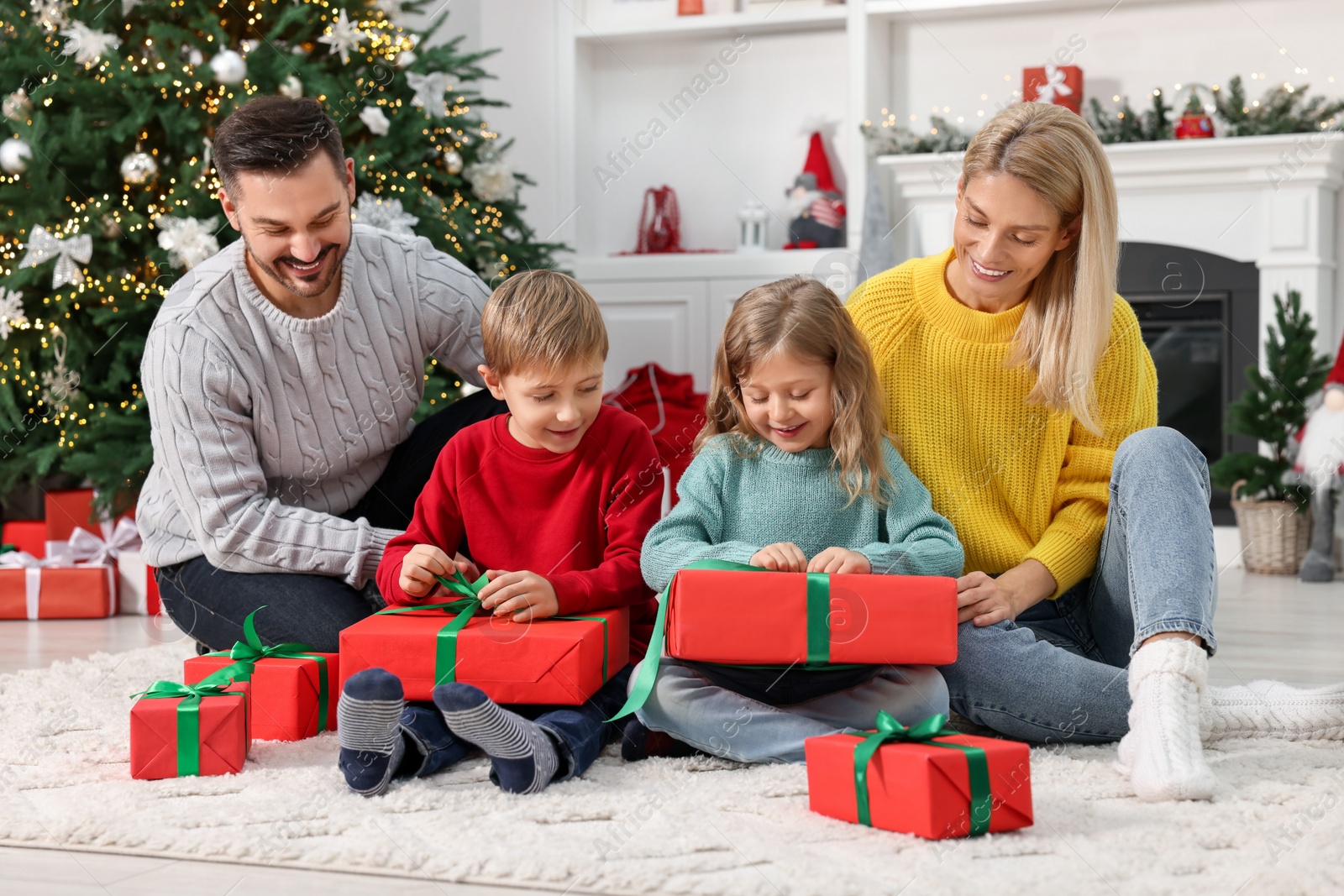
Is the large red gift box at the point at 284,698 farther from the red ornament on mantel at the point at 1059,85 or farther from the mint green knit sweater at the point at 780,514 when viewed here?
the red ornament on mantel at the point at 1059,85

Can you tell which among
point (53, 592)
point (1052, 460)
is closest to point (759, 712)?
point (1052, 460)

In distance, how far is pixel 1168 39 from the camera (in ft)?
11.9

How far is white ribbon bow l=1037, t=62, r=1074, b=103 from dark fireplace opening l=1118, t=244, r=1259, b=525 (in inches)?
18.9

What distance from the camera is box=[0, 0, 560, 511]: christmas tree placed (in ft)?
8.13

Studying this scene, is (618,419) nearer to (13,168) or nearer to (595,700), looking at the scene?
(595,700)

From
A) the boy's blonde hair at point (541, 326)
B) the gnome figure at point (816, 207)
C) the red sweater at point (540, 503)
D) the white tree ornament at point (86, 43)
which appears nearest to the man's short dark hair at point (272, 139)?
the boy's blonde hair at point (541, 326)

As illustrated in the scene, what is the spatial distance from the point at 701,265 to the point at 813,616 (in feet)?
8.93

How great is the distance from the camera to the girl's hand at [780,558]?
133 centimetres

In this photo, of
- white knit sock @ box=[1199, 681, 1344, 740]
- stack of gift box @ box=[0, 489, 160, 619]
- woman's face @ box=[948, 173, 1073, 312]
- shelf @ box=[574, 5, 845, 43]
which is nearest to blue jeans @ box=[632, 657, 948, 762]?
white knit sock @ box=[1199, 681, 1344, 740]

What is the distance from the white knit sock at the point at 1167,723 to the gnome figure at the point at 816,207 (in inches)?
107

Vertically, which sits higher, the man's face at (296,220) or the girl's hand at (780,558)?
the man's face at (296,220)

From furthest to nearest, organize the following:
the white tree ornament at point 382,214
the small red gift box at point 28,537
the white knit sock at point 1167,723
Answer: the small red gift box at point 28,537 < the white tree ornament at point 382,214 < the white knit sock at point 1167,723

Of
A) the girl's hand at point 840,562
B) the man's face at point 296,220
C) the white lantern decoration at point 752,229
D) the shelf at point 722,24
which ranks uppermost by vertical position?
the shelf at point 722,24

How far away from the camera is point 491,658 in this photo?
4.39 feet
